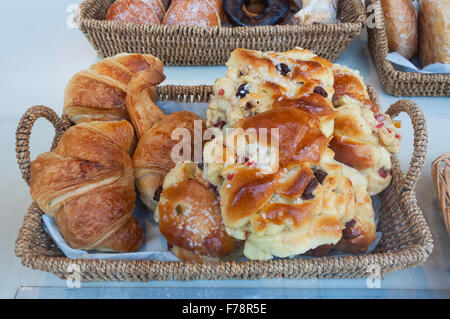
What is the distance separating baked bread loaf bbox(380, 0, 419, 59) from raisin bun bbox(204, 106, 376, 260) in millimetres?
830

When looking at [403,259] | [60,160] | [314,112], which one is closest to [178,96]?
[60,160]

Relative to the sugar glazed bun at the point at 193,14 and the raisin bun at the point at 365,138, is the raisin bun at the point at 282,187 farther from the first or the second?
the sugar glazed bun at the point at 193,14

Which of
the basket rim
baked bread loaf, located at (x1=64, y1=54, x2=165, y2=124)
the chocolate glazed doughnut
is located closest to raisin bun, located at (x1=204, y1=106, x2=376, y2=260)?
baked bread loaf, located at (x1=64, y1=54, x2=165, y2=124)

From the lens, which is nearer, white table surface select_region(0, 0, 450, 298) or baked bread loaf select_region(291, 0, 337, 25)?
white table surface select_region(0, 0, 450, 298)

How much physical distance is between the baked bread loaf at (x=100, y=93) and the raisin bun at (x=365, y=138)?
1.73ft

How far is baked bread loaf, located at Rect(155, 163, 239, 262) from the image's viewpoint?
31.7 inches

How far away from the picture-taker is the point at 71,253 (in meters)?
0.83

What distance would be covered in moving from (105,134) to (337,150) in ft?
1.94

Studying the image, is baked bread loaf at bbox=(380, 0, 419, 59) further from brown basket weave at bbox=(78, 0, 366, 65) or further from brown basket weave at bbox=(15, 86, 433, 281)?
brown basket weave at bbox=(15, 86, 433, 281)

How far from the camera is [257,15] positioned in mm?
1429

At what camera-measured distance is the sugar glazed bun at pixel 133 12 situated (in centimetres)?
139

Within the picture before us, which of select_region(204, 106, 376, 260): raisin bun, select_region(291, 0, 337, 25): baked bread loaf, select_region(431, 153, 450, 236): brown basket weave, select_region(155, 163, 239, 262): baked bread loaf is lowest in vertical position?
select_region(431, 153, 450, 236): brown basket weave

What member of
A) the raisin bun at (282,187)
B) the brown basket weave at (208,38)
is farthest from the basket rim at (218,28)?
the raisin bun at (282,187)
